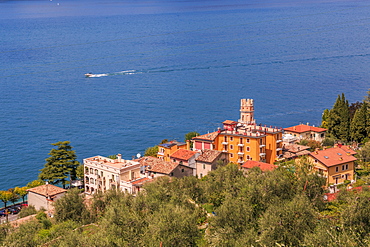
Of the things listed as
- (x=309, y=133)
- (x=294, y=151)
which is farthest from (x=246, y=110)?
(x=309, y=133)

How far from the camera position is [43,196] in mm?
46688

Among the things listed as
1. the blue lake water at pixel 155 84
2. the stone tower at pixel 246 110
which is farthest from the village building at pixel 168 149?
the blue lake water at pixel 155 84

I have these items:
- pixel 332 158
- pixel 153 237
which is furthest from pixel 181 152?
pixel 153 237

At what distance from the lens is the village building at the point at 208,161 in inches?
1902

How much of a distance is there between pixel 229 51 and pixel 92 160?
93.0 meters

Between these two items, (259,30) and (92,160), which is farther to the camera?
(259,30)

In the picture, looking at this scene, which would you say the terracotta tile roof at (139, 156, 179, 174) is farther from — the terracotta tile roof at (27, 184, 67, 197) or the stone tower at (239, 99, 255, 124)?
the stone tower at (239, 99, 255, 124)

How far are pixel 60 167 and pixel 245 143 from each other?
69.4 feet

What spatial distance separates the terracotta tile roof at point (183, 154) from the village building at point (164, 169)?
111 centimetres

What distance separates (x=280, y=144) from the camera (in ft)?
169

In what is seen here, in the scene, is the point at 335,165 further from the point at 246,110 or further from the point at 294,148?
the point at 246,110

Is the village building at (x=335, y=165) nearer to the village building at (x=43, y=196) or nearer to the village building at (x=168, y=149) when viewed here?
the village building at (x=168, y=149)

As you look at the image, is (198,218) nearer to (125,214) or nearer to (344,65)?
(125,214)

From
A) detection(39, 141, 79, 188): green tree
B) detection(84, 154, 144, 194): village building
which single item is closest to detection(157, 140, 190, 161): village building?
detection(84, 154, 144, 194): village building
